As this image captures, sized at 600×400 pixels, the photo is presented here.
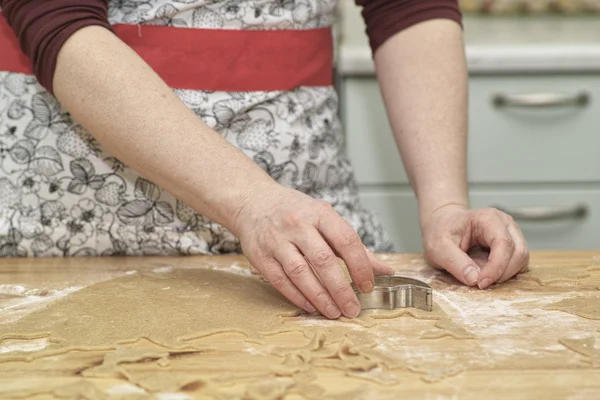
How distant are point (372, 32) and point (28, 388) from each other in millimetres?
790

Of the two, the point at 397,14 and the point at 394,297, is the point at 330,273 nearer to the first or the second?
the point at 394,297

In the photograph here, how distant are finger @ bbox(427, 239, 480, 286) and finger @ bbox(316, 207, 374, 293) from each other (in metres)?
0.16

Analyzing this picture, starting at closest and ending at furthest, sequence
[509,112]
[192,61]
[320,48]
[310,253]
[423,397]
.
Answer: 1. [423,397]
2. [310,253]
3. [192,61]
4. [320,48]
5. [509,112]

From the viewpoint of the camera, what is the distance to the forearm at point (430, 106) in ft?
3.58

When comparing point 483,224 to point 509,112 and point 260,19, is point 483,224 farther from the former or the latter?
point 509,112

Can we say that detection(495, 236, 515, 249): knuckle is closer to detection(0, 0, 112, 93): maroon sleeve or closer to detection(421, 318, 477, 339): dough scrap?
detection(421, 318, 477, 339): dough scrap

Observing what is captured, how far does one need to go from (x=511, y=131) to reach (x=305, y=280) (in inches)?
39.0

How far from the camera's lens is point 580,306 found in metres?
0.82

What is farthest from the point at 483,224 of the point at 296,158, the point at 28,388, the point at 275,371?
the point at 28,388

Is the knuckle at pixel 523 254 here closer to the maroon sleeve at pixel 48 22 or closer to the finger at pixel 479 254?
the finger at pixel 479 254

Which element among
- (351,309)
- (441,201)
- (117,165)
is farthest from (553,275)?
(117,165)

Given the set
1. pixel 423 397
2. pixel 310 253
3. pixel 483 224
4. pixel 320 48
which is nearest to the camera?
pixel 423 397

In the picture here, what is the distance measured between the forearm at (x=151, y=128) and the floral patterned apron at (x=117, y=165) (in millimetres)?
139

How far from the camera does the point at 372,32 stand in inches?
48.0
